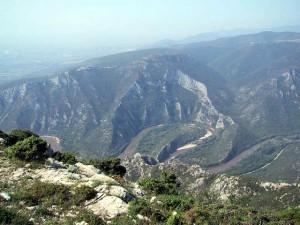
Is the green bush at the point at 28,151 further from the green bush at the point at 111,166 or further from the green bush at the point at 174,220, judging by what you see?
the green bush at the point at 111,166

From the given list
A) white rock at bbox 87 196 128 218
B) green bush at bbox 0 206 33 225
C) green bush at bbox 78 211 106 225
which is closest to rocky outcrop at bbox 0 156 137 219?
white rock at bbox 87 196 128 218

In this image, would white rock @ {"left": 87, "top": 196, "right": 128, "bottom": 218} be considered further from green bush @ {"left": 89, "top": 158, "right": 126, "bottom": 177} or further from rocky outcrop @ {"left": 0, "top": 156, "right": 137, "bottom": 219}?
green bush @ {"left": 89, "top": 158, "right": 126, "bottom": 177}

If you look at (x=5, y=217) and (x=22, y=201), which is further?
(x=22, y=201)

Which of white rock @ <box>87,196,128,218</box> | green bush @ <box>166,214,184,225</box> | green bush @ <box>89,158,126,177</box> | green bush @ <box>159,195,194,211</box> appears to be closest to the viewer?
green bush @ <box>166,214,184,225</box>

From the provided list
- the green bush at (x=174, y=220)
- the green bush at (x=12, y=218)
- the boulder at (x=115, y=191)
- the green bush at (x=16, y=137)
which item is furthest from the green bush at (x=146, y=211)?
the green bush at (x=16, y=137)

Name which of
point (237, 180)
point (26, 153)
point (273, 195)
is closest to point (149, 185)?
point (26, 153)

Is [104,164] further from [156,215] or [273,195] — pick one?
[273,195]

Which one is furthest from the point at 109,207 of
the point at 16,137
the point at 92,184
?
the point at 16,137
